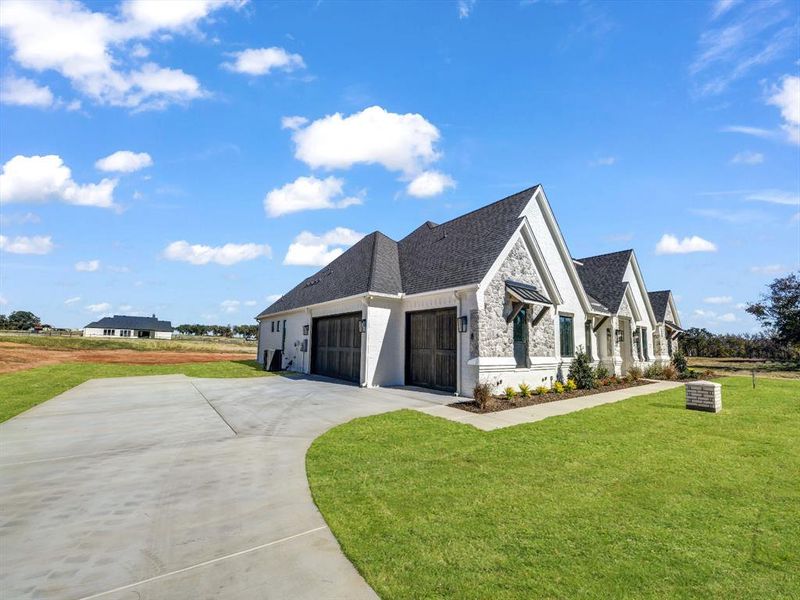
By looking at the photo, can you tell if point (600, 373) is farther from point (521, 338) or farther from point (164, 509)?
point (164, 509)

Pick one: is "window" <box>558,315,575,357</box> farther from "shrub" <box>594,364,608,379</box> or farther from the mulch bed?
the mulch bed

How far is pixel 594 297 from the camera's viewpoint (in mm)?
22953

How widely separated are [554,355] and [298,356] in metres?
14.3

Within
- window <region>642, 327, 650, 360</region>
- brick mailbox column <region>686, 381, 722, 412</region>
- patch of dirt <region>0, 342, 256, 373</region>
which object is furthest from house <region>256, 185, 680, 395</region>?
patch of dirt <region>0, 342, 256, 373</region>

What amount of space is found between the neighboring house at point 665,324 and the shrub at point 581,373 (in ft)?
43.2

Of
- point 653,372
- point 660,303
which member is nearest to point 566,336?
point 653,372

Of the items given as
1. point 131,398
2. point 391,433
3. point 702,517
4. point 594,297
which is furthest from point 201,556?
point 594,297

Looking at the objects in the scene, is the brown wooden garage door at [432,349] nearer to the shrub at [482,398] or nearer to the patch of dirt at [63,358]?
the shrub at [482,398]

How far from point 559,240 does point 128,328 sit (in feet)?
345

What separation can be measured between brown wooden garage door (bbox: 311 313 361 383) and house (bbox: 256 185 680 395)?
51 mm

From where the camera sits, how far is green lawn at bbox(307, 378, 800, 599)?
3.23m

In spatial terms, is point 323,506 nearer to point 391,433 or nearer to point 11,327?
point 391,433

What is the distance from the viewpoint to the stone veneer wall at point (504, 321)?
12.9 meters

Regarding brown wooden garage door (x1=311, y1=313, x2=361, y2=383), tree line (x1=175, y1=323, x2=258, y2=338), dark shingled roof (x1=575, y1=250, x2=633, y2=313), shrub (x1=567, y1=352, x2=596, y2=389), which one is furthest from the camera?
tree line (x1=175, y1=323, x2=258, y2=338)
